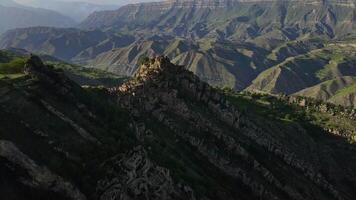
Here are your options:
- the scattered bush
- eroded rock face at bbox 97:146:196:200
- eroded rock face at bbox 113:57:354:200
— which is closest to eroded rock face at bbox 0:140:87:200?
eroded rock face at bbox 97:146:196:200

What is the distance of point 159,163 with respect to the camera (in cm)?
6331

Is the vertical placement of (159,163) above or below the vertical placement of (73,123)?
→ below

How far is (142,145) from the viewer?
216ft

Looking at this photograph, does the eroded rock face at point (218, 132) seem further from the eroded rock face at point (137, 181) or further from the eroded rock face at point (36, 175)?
the eroded rock face at point (36, 175)

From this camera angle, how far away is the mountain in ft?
160

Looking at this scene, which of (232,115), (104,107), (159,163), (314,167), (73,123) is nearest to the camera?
(73,123)

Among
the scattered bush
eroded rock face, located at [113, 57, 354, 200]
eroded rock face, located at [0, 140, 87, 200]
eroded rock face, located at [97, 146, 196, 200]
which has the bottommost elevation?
eroded rock face, located at [113, 57, 354, 200]

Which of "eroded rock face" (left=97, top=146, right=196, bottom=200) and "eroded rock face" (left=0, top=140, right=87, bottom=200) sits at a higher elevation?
"eroded rock face" (left=0, top=140, right=87, bottom=200)

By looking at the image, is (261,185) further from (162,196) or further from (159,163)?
(162,196)

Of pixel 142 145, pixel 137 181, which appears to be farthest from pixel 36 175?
pixel 142 145

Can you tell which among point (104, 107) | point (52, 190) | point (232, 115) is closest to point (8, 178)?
point (52, 190)

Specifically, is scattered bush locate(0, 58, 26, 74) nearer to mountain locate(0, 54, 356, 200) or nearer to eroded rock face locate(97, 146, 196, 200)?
mountain locate(0, 54, 356, 200)

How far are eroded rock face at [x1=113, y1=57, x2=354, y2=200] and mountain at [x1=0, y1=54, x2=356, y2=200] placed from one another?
259 mm

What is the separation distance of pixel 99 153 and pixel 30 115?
26.1 ft
